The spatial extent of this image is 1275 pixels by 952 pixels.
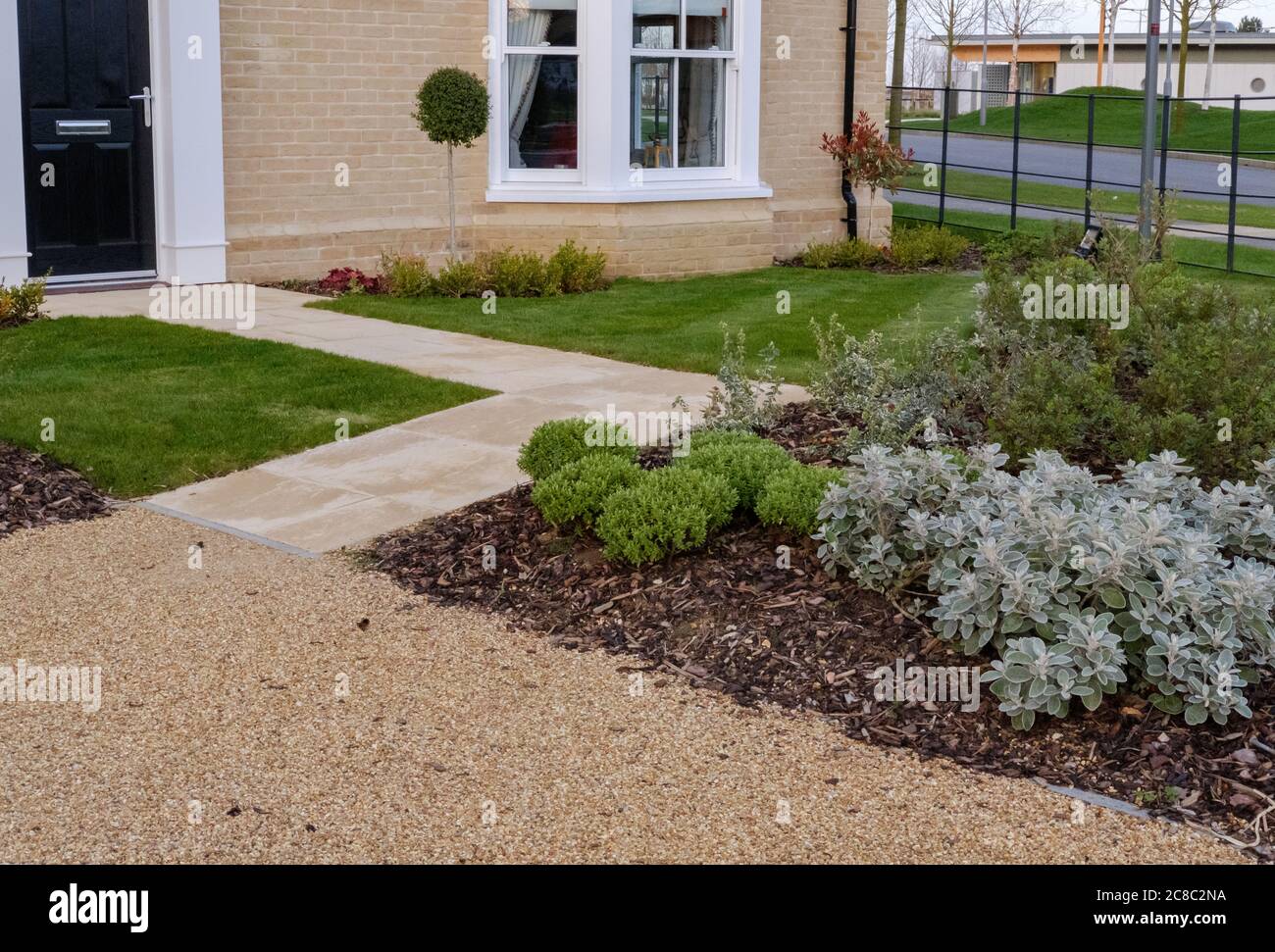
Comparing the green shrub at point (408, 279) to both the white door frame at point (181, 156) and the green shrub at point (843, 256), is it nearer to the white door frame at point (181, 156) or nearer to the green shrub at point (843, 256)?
the white door frame at point (181, 156)

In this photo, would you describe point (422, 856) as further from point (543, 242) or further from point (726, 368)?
point (543, 242)

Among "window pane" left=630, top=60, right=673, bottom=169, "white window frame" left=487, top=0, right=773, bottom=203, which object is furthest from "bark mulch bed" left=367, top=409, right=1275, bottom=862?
"window pane" left=630, top=60, right=673, bottom=169

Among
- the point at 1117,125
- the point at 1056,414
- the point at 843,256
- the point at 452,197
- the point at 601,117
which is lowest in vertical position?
the point at 1056,414

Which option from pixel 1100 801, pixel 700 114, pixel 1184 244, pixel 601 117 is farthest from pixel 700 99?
pixel 1100 801

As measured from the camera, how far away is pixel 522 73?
13000mm

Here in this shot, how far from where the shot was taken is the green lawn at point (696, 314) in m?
9.37

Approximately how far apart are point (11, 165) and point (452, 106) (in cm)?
332

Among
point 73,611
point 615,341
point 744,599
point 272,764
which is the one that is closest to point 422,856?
point 272,764

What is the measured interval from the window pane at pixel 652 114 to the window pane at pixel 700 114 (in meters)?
0.13

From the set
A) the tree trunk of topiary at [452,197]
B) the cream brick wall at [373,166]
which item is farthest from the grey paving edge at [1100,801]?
the cream brick wall at [373,166]

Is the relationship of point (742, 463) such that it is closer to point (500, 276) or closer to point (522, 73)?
point (500, 276)

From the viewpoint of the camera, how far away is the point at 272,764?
4.15m

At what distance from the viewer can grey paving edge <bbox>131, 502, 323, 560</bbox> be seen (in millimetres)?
5977

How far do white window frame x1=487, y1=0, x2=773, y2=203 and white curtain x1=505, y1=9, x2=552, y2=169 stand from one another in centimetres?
7
